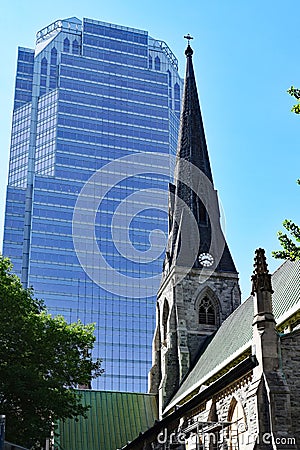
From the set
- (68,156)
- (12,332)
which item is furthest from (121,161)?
(12,332)

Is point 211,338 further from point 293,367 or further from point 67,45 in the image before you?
point 67,45

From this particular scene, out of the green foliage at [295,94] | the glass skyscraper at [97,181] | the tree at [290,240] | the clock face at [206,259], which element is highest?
the glass skyscraper at [97,181]

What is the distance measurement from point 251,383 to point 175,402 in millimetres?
14543

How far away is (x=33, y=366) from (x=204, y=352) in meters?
12.5

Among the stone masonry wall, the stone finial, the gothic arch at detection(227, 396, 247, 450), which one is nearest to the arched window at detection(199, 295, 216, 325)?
the gothic arch at detection(227, 396, 247, 450)

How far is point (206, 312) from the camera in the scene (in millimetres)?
39094

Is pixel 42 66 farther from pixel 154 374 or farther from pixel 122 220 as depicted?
pixel 154 374

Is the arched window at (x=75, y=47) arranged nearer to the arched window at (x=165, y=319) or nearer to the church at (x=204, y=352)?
the church at (x=204, y=352)

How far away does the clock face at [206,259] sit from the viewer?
39.3m

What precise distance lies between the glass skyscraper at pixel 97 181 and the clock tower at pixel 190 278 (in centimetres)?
5476

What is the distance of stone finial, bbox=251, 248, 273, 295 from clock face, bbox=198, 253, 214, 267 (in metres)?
19.9

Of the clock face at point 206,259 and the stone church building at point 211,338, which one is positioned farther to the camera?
the clock face at point 206,259

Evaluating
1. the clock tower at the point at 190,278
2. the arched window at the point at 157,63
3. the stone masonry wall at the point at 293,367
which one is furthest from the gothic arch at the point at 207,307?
the arched window at the point at 157,63

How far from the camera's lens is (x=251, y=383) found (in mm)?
18641
